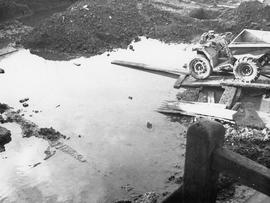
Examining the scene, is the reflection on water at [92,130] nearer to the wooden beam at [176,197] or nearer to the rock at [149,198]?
the rock at [149,198]

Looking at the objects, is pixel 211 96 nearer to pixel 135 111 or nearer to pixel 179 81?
pixel 179 81

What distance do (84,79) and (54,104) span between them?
1659 mm

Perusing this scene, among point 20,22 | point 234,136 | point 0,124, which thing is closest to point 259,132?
point 234,136

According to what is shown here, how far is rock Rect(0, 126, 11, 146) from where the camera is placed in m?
7.62

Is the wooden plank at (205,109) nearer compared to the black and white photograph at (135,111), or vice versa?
the black and white photograph at (135,111)

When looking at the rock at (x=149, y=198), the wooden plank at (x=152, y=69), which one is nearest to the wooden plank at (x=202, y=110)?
the wooden plank at (x=152, y=69)

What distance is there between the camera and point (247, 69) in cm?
880

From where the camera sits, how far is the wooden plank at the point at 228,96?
829cm

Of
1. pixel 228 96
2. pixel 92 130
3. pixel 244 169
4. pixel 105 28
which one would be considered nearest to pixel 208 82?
pixel 228 96

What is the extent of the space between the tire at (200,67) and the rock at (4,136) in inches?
198

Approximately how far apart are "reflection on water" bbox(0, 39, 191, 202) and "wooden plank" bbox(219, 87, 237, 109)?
1.32 meters

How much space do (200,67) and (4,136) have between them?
5371 mm

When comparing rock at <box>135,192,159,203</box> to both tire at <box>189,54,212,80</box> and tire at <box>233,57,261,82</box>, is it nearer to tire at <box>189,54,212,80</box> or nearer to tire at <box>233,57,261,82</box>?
tire at <box>233,57,261,82</box>

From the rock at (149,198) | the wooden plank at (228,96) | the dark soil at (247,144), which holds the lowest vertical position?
the rock at (149,198)
